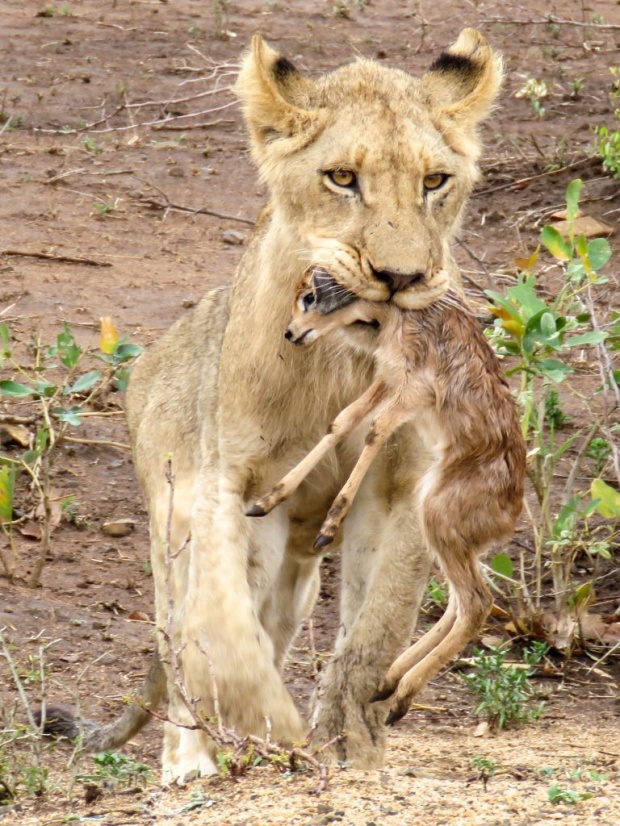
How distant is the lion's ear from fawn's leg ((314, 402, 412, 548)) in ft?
3.93

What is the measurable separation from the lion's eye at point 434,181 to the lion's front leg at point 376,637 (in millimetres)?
989

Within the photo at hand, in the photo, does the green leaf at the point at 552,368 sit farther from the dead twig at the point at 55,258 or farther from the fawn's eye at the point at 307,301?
the dead twig at the point at 55,258

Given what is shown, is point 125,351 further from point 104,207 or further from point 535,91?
point 535,91

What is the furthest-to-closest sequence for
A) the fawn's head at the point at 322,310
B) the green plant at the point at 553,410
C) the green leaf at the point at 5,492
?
the green plant at the point at 553,410
the green leaf at the point at 5,492
the fawn's head at the point at 322,310

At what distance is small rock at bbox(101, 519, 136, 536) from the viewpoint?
24.9 ft

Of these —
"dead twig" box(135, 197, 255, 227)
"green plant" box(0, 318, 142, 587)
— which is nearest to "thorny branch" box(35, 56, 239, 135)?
"dead twig" box(135, 197, 255, 227)

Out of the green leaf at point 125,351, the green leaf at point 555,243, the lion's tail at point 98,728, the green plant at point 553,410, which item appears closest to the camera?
the lion's tail at point 98,728

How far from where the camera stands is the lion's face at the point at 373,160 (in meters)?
4.45

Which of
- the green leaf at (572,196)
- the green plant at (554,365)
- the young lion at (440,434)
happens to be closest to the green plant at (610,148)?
the green plant at (554,365)

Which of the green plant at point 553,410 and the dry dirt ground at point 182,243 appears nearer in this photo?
the dry dirt ground at point 182,243

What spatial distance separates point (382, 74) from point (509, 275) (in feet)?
14.8

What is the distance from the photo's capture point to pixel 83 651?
643 centimetres

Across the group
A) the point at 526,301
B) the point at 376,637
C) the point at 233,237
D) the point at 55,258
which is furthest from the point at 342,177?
Result: the point at 233,237

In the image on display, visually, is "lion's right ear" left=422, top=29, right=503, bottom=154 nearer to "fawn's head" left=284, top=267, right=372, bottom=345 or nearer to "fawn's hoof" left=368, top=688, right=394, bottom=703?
"fawn's head" left=284, top=267, right=372, bottom=345
